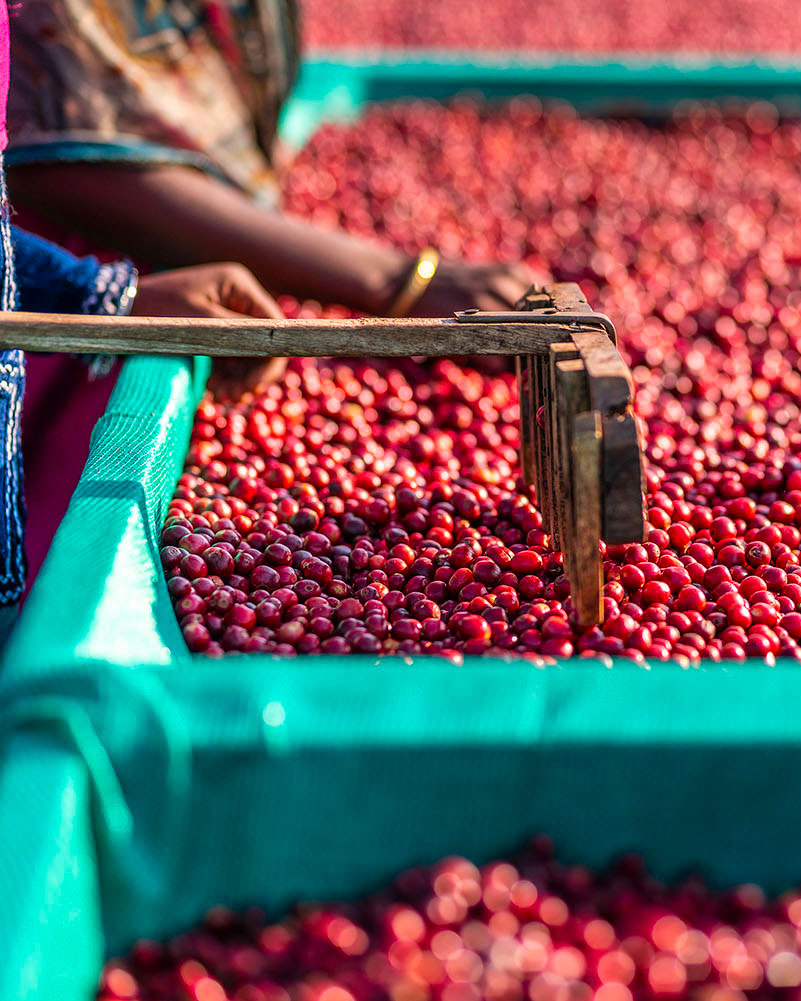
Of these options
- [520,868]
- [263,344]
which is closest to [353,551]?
[263,344]

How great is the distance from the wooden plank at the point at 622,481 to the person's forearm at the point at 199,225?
1415mm

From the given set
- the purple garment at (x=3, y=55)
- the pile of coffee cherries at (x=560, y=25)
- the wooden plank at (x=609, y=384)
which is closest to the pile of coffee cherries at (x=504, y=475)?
the wooden plank at (x=609, y=384)

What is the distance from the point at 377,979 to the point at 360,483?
1.30 metres

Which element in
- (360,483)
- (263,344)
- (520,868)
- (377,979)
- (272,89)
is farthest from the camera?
(272,89)

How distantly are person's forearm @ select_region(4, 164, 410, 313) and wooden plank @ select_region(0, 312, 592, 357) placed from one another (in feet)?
3.63

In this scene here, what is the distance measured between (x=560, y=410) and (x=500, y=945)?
0.83 m

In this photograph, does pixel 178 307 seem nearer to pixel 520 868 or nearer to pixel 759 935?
pixel 520 868

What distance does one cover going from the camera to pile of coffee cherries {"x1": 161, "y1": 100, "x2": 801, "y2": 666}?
1.89 m

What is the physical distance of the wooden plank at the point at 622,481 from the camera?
5.20 feet

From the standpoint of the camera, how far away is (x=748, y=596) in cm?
200

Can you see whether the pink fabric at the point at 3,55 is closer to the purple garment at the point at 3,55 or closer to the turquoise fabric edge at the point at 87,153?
the purple garment at the point at 3,55

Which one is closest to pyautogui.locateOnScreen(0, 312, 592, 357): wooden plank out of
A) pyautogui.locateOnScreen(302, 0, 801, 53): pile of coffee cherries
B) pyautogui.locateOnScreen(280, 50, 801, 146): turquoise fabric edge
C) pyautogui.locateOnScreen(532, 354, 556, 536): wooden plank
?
pyautogui.locateOnScreen(532, 354, 556, 536): wooden plank

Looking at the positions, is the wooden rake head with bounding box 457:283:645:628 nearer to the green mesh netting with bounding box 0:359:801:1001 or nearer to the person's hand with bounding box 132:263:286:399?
the green mesh netting with bounding box 0:359:801:1001

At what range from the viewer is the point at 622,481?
1600 mm
